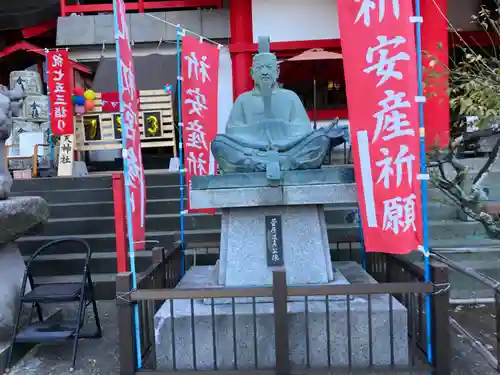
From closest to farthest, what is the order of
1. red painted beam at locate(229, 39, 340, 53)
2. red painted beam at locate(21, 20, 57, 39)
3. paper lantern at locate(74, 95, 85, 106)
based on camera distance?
1. red painted beam at locate(229, 39, 340, 53)
2. paper lantern at locate(74, 95, 85, 106)
3. red painted beam at locate(21, 20, 57, 39)

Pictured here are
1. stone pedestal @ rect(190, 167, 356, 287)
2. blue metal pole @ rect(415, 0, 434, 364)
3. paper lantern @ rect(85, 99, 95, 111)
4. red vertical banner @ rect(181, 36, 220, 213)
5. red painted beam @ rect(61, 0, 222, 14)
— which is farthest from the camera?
red painted beam @ rect(61, 0, 222, 14)

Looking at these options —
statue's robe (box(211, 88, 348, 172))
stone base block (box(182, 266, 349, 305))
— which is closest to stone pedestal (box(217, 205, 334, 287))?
stone base block (box(182, 266, 349, 305))

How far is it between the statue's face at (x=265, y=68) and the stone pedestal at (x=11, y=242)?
238 centimetres

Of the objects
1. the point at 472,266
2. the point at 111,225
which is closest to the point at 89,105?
the point at 111,225

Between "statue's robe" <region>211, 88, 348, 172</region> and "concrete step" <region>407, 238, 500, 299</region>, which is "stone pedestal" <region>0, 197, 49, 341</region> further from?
"concrete step" <region>407, 238, 500, 299</region>

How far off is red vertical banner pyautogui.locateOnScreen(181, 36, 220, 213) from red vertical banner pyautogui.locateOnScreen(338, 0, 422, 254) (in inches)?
91.7

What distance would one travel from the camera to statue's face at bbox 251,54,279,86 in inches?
155

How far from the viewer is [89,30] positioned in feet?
32.3

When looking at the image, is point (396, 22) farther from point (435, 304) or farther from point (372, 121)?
point (435, 304)

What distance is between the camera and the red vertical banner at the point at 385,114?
2.93 meters

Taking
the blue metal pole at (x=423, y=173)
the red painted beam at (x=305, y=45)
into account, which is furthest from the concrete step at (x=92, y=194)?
the blue metal pole at (x=423, y=173)

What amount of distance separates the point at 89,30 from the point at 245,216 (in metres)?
7.96

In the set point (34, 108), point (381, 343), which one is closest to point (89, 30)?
point (34, 108)

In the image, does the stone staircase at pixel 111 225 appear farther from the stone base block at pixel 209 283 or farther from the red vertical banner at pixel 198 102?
the red vertical banner at pixel 198 102
